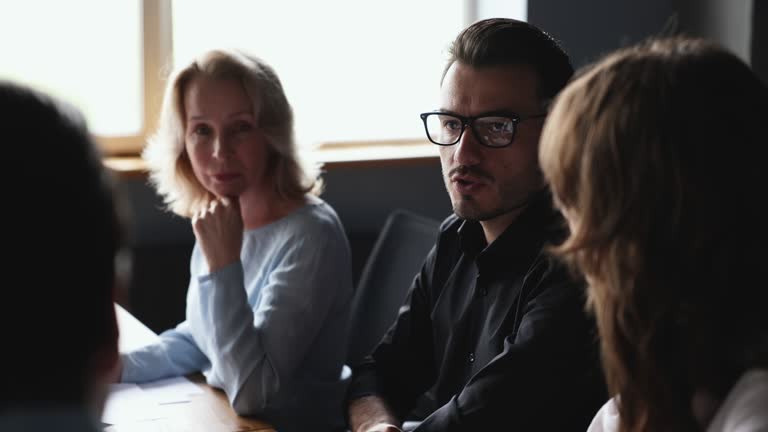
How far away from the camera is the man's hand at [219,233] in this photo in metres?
2.13

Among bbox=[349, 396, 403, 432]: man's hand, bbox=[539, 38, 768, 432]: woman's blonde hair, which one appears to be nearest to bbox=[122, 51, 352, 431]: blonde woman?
bbox=[349, 396, 403, 432]: man's hand

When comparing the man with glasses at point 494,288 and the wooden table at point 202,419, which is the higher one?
the man with glasses at point 494,288

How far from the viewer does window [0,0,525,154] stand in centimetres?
337

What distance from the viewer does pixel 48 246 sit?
67 cm

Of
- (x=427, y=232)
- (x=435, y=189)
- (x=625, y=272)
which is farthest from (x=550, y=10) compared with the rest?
(x=625, y=272)

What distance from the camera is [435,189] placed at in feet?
11.9

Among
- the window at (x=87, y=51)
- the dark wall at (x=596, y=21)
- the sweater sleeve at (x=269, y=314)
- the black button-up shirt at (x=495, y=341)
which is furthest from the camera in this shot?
the dark wall at (x=596, y=21)

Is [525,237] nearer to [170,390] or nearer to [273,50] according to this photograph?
[170,390]

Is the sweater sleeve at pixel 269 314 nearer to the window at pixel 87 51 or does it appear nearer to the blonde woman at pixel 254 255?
the blonde woman at pixel 254 255

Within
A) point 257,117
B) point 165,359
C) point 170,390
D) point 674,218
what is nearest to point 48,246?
point 674,218

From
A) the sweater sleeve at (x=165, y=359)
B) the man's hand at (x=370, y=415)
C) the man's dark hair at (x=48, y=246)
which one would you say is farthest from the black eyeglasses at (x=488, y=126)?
the man's dark hair at (x=48, y=246)

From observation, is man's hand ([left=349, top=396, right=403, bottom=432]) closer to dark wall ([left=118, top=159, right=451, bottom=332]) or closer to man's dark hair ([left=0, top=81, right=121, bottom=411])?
dark wall ([left=118, top=159, right=451, bottom=332])

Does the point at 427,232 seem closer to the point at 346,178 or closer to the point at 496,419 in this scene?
the point at 346,178

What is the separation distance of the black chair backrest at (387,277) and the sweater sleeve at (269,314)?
16.8 inches
